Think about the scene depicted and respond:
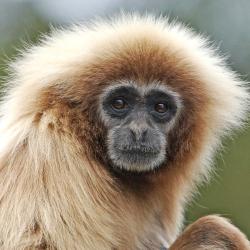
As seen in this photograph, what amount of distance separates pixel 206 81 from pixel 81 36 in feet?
5.00

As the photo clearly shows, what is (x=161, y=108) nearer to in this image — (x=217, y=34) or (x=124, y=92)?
(x=124, y=92)

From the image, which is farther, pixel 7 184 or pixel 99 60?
pixel 99 60

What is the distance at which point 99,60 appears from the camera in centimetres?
1200

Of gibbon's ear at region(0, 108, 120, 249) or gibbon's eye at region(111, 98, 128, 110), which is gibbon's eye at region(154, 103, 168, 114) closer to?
gibbon's eye at region(111, 98, 128, 110)

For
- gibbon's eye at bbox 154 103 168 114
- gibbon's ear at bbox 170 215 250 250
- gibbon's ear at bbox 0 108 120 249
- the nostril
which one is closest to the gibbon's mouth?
the nostril

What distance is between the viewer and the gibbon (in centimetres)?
1119

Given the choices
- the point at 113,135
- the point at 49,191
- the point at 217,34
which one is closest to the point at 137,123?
the point at 113,135

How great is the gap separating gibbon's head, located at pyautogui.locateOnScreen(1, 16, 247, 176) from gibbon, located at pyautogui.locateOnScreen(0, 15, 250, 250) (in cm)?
1

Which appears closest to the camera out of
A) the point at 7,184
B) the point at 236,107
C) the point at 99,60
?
the point at 7,184

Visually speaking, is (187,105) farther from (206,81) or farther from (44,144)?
(44,144)

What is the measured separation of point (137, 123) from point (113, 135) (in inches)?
11.6

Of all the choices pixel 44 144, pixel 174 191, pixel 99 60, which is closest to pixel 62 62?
pixel 99 60

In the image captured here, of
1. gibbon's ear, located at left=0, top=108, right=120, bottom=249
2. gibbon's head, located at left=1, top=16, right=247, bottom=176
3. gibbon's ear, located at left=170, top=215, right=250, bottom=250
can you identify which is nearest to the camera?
gibbon's ear, located at left=0, top=108, right=120, bottom=249

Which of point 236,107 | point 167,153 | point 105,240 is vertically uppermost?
point 236,107
